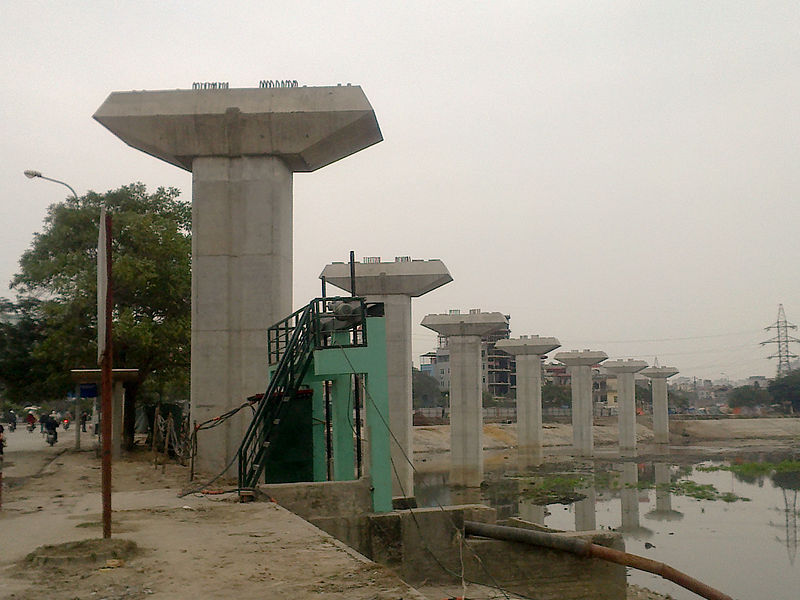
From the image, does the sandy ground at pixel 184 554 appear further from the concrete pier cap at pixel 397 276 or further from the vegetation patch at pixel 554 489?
the vegetation patch at pixel 554 489

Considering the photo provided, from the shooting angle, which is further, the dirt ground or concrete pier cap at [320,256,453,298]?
concrete pier cap at [320,256,453,298]

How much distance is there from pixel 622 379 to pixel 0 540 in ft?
281

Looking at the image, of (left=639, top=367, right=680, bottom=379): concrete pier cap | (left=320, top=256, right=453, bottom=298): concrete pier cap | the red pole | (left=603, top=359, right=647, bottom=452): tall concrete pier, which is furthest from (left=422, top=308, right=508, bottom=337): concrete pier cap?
(left=639, top=367, right=680, bottom=379): concrete pier cap

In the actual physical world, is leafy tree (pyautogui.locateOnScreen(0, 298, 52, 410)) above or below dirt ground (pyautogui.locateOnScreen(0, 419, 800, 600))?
above

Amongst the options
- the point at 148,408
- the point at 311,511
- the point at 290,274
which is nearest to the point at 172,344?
the point at 148,408

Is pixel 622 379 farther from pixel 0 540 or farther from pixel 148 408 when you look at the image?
pixel 0 540

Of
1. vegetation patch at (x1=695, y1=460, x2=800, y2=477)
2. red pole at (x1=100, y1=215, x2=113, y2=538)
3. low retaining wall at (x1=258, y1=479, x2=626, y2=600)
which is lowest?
vegetation patch at (x1=695, y1=460, x2=800, y2=477)

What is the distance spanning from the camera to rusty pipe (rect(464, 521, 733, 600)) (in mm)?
13281

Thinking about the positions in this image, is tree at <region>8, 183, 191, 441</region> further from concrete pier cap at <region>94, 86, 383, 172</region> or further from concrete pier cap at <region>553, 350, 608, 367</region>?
concrete pier cap at <region>553, 350, 608, 367</region>

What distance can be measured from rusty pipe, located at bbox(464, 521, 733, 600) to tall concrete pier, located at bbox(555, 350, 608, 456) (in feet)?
219

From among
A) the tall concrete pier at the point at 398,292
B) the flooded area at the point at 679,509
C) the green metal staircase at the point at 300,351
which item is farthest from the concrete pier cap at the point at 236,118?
the tall concrete pier at the point at 398,292

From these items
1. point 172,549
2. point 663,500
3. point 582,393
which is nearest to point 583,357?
point 582,393

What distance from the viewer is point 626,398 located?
89750 mm

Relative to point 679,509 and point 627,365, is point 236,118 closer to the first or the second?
point 679,509
